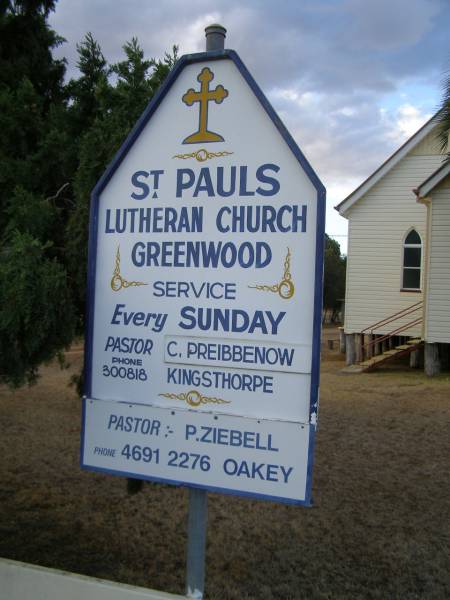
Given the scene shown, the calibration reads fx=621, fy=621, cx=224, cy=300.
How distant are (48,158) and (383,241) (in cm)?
1592

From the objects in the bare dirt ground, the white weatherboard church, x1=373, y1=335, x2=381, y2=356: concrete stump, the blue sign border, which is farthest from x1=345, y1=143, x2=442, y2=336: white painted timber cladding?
the blue sign border

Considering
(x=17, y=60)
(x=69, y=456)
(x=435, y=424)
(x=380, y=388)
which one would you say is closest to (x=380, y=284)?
(x=380, y=388)

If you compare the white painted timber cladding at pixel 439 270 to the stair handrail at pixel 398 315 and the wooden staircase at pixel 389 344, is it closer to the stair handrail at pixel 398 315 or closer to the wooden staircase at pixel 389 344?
the wooden staircase at pixel 389 344

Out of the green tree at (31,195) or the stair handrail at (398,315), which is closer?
the green tree at (31,195)

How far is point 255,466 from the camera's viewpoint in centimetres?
242

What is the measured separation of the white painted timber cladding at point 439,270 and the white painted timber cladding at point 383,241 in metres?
2.24

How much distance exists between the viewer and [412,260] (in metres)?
18.4

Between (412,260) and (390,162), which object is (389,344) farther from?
(390,162)

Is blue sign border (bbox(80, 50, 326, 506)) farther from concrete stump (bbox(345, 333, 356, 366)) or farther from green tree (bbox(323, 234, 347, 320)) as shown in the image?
green tree (bbox(323, 234, 347, 320))

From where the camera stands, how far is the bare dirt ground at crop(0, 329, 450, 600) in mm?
4508

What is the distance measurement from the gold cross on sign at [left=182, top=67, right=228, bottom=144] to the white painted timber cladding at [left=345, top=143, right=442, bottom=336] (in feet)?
53.2

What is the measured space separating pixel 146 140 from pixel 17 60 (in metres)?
1.69

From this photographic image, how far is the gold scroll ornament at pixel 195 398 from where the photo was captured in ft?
8.18

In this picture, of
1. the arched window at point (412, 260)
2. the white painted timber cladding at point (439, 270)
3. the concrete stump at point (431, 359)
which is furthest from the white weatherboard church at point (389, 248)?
the white painted timber cladding at point (439, 270)
